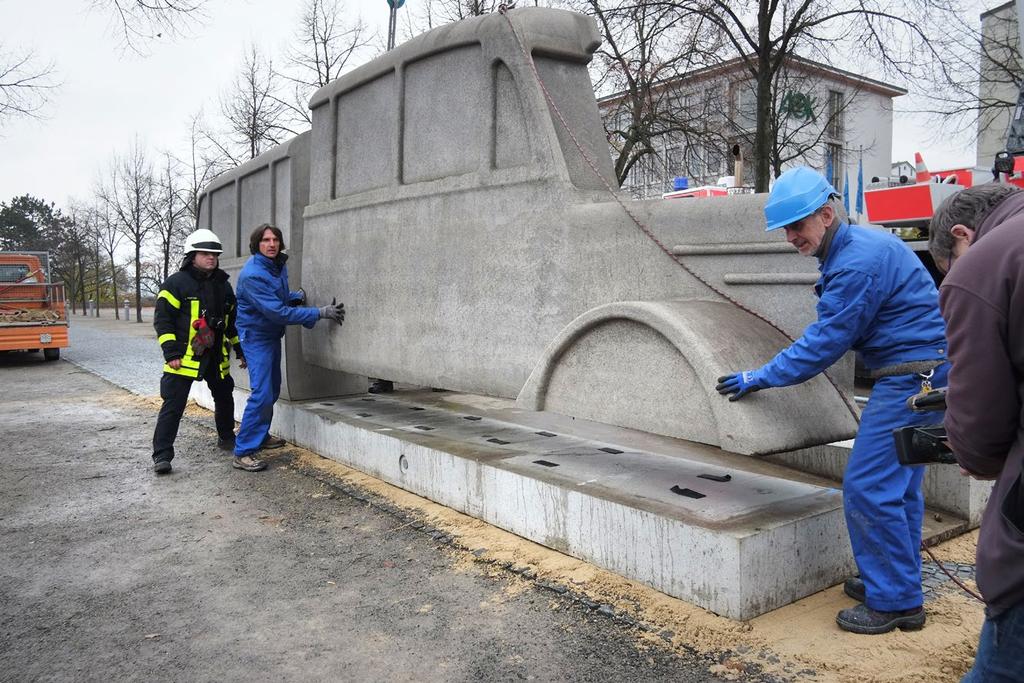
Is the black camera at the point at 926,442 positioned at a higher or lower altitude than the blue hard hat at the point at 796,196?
lower

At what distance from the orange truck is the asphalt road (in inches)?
474

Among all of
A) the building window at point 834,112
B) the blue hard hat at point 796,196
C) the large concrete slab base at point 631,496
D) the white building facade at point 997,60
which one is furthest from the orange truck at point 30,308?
the white building facade at point 997,60

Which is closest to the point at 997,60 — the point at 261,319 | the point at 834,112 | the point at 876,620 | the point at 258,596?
the point at 834,112

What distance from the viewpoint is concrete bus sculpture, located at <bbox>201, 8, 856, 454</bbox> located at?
160 inches

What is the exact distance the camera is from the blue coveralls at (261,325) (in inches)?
277

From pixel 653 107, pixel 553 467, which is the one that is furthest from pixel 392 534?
pixel 653 107

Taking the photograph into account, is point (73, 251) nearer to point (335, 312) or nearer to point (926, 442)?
point (335, 312)

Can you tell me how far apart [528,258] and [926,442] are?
3229 mm

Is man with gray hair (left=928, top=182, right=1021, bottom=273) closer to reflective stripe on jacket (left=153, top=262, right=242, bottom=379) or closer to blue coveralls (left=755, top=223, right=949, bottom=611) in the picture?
blue coveralls (left=755, top=223, right=949, bottom=611)

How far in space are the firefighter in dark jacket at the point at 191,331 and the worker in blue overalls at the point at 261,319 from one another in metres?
0.35

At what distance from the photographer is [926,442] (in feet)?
7.63

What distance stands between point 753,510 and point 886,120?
41270 mm

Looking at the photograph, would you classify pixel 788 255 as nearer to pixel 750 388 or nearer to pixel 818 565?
pixel 750 388

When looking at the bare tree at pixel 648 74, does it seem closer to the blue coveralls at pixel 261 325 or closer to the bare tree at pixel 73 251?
the blue coveralls at pixel 261 325
